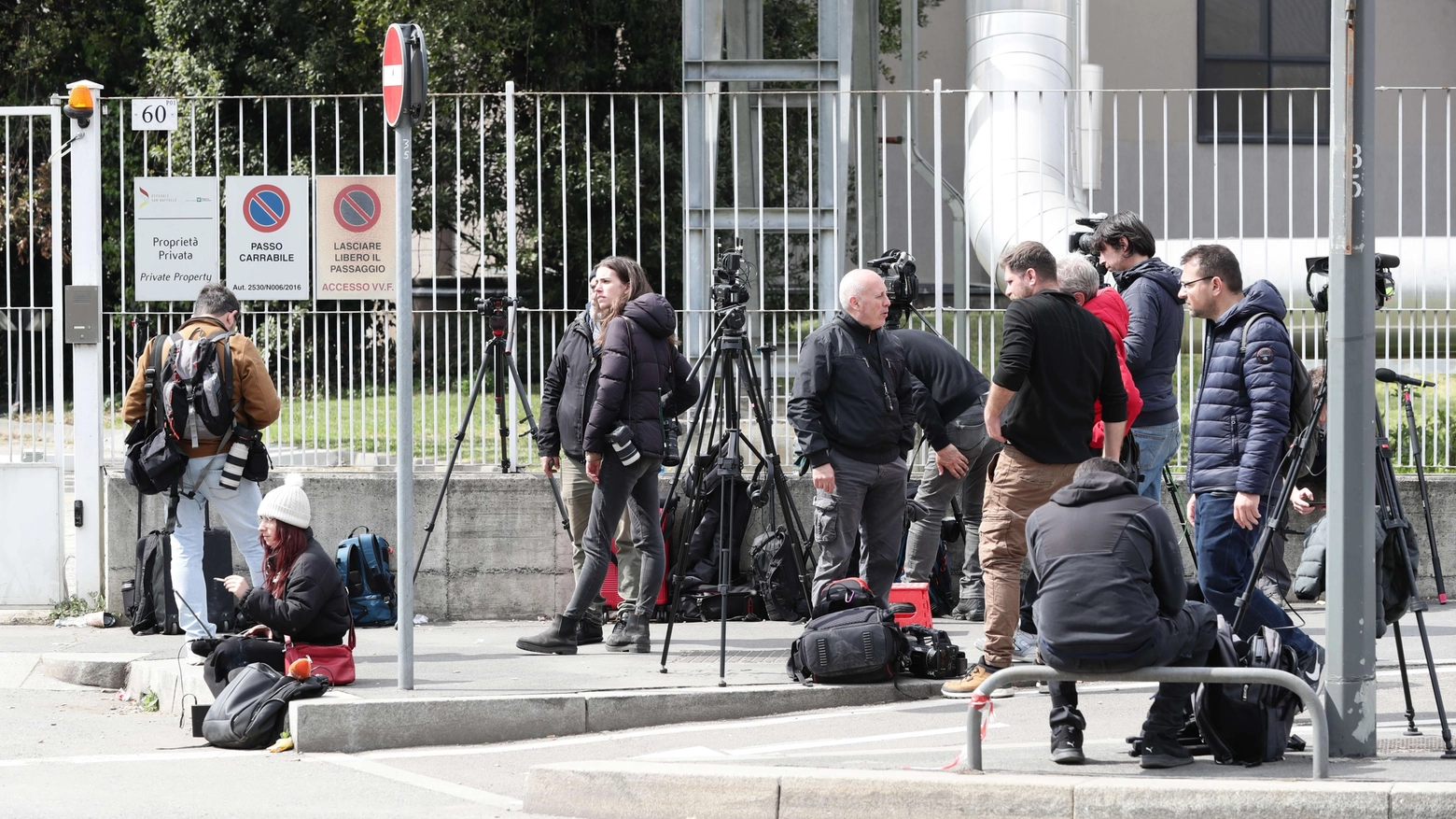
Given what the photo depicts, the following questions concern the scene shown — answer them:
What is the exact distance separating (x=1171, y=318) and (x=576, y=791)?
4.28 m

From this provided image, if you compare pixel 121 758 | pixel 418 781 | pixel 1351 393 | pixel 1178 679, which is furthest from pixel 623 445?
pixel 1351 393

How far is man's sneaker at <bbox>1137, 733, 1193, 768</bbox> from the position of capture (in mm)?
5477

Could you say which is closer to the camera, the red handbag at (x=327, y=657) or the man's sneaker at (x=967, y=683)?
the man's sneaker at (x=967, y=683)

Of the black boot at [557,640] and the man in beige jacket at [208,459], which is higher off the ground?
the man in beige jacket at [208,459]

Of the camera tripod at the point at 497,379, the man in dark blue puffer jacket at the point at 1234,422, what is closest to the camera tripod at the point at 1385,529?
the man in dark blue puffer jacket at the point at 1234,422

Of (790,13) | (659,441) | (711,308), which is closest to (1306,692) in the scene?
(659,441)

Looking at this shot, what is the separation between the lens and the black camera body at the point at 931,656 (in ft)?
24.4

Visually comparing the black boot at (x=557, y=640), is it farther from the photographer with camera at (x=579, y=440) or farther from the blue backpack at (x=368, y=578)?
the blue backpack at (x=368, y=578)

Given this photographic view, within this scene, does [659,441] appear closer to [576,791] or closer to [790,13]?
[576,791]

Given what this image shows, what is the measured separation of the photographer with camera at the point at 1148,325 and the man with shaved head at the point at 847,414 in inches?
50.1

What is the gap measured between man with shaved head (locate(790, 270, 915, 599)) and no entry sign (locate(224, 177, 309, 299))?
3.70 meters

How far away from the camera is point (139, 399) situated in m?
8.41

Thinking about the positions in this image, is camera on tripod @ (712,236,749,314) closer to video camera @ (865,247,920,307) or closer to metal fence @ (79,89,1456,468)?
video camera @ (865,247,920,307)

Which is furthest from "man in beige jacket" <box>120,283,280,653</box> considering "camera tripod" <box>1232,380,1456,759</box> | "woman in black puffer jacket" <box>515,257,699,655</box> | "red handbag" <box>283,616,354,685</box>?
"camera tripod" <box>1232,380,1456,759</box>
